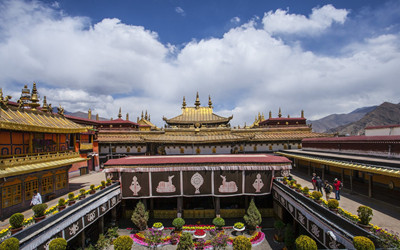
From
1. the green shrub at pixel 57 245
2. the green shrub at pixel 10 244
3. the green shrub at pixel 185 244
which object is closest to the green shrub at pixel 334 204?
the green shrub at pixel 185 244

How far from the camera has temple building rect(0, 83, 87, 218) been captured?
46.6 feet

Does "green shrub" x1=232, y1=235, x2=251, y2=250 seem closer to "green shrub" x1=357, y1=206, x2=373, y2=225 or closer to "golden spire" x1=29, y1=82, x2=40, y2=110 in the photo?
"green shrub" x1=357, y1=206, x2=373, y2=225

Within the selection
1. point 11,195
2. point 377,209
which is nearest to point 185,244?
point 377,209

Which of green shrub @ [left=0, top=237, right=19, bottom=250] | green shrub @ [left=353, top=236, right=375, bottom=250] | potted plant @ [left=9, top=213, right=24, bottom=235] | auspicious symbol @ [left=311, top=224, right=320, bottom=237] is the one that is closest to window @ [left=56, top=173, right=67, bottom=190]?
potted plant @ [left=9, top=213, right=24, bottom=235]

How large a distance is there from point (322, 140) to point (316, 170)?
414 cm

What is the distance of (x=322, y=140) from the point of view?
2644 cm

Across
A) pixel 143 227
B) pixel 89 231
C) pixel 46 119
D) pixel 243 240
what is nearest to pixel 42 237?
pixel 89 231

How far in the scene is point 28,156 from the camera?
16.4m

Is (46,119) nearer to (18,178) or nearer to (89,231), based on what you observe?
(18,178)

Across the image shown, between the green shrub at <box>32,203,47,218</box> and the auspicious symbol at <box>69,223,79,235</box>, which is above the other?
the green shrub at <box>32,203,47,218</box>

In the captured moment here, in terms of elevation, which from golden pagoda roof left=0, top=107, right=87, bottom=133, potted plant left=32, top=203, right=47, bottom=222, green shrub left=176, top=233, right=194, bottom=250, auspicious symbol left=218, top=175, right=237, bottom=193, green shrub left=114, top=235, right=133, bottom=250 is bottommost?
green shrub left=176, top=233, right=194, bottom=250

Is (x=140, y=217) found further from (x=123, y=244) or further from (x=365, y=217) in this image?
(x=365, y=217)

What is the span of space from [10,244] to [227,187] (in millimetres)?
14554

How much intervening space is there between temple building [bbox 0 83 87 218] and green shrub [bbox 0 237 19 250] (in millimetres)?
7213
